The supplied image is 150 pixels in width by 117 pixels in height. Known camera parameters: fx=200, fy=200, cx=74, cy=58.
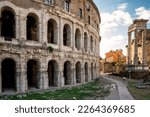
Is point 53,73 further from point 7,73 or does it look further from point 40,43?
point 7,73

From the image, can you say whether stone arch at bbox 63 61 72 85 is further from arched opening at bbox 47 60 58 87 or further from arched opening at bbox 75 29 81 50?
arched opening at bbox 75 29 81 50

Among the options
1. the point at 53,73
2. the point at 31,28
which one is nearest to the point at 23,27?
the point at 31,28

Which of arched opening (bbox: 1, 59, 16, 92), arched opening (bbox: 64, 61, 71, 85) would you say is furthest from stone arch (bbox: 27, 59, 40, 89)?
arched opening (bbox: 64, 61, 71, 85)

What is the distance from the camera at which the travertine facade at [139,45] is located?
109 ft

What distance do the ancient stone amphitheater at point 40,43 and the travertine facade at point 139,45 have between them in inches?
537

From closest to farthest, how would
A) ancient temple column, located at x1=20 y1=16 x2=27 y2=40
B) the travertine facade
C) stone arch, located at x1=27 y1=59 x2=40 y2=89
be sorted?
1. ancient temple column, located at x1=20 y1=16 x2=27 y2=40
2. stone arch, located at x1=27 y1=59 x2=40 y2=89
3. the travertine facade

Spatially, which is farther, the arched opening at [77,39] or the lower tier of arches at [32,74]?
the arched opening at [77,39]

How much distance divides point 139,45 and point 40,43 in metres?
26.1

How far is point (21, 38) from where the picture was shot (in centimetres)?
1454

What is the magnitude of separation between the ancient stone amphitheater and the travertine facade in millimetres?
13634

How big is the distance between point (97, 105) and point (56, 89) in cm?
927

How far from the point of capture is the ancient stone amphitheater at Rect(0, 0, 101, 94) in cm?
1439

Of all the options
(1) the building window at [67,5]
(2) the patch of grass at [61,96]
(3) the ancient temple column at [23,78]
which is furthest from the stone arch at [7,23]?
(1) the building window at [67,5]

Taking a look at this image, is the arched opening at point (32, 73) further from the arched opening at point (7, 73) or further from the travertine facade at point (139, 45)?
the travertine facade at point (139, 45)
